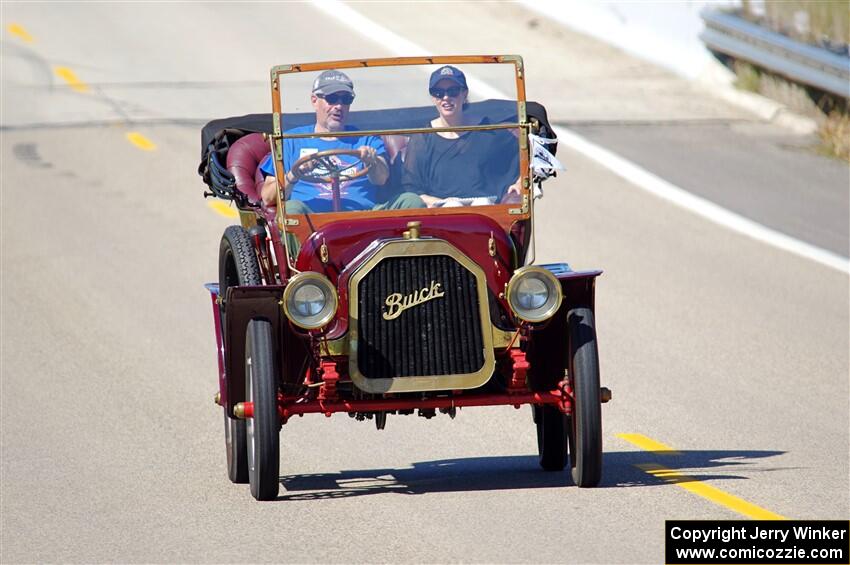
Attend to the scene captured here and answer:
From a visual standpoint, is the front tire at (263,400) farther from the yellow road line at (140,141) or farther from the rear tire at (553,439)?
the yellow road line at (140,141)

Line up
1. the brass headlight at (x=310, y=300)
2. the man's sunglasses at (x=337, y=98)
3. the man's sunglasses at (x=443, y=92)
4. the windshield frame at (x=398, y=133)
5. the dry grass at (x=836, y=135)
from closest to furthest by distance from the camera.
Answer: the brass headlight at (x=310, y=300)
the windshield frame at (x=398, y=133)
the man's sunglasses at (x=337, y=98)
the man's sunglasses at (x=443, y=92)
the dry grass at (x=836, y=135)

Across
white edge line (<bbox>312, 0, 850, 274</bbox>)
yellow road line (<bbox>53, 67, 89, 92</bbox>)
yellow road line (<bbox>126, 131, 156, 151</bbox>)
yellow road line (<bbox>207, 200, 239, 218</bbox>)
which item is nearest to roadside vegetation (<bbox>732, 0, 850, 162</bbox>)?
white edge line (<bbox>312, 0, 850, 274</bbox>)

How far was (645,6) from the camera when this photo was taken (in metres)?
23.7

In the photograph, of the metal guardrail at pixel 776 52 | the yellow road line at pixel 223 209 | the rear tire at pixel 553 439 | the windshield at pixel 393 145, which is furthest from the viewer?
the metal guardrail at pixel 776 52

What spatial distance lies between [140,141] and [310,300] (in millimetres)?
12695

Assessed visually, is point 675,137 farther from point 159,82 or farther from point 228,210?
point 159,82

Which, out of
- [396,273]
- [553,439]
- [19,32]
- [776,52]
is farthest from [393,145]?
[19,32]

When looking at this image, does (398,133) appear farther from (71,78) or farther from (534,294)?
(71,78)

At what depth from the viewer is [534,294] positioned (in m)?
7.48

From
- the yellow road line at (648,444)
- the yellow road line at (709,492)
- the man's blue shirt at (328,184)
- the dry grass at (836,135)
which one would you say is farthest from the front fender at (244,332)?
the dry grass at (836,135)

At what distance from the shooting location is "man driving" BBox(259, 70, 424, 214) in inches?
322

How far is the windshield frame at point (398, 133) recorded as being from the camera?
26.6ft

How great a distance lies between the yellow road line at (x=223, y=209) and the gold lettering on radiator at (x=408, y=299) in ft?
32.3

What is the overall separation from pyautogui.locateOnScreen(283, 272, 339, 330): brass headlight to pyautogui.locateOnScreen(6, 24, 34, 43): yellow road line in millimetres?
19290
